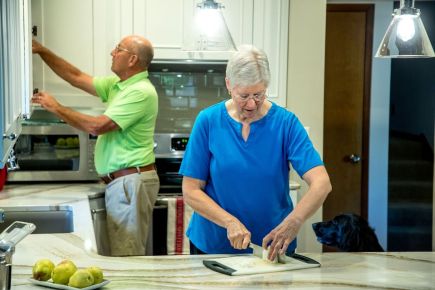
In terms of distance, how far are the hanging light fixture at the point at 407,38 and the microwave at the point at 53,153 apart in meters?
2.10

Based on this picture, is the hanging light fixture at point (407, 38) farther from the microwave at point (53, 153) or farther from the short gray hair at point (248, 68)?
the microwave at point (53, 153)

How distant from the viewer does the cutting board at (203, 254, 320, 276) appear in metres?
2.32

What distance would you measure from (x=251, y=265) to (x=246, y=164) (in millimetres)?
426

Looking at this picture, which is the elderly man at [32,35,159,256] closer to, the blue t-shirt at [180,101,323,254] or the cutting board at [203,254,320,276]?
the blue t-shirt at [180,101,323,254]

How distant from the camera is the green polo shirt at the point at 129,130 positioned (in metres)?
3.96

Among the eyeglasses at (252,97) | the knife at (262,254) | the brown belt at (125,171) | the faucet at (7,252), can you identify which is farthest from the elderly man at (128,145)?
the faucet at (7,252)

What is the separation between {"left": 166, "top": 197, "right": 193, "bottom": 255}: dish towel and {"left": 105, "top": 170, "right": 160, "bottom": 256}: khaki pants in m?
0.31

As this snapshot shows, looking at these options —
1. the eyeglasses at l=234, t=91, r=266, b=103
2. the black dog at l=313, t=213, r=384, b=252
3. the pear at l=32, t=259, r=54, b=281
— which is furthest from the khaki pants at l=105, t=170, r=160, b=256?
the pear at l=32, t=259, r=54, b=281

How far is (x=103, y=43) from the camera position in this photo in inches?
173

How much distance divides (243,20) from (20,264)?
2.53 metres

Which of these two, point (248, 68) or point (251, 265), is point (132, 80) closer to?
point (248, 68)

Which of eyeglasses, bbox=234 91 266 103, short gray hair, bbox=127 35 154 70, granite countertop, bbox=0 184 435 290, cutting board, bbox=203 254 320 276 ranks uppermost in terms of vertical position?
short gray hair, bbox=127 35 154 70

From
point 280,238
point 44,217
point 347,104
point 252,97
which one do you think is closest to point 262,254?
point 280,238

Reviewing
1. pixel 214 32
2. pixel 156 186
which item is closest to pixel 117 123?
pixel 156 186
